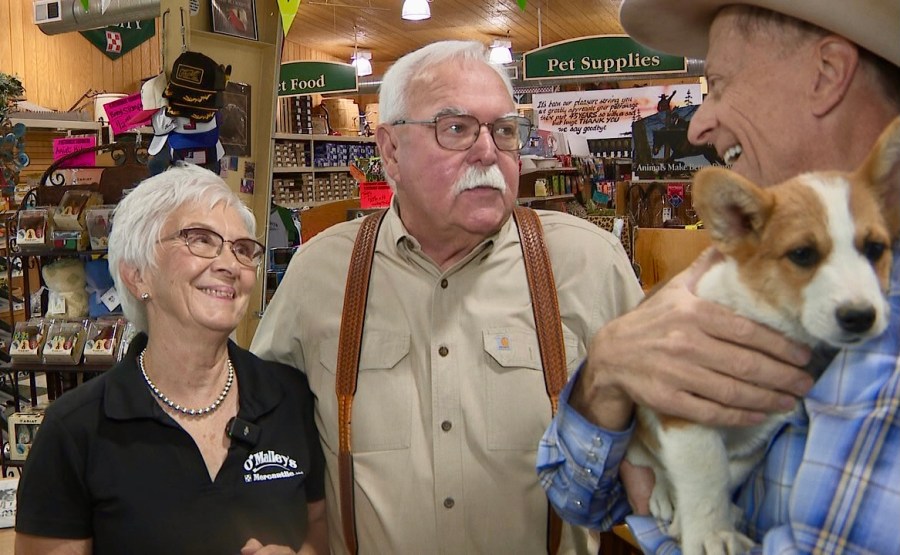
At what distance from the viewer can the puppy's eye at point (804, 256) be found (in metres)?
0.95

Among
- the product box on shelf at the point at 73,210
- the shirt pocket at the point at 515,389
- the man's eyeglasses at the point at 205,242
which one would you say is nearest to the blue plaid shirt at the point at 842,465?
the shirt pocket at the point at 515,389

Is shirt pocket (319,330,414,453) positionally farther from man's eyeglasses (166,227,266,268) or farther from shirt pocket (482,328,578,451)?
man's eyeglasses (166,227,266,268)

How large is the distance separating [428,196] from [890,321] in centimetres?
137

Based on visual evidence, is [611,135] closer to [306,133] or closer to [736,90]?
[306,133]

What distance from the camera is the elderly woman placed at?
70.3 inches

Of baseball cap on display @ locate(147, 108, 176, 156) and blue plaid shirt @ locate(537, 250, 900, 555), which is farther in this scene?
baseball cap on display @ locate(147, 108, 176, 156)

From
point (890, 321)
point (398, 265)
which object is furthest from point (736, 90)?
point (398, 265)

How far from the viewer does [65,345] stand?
3.32 meters

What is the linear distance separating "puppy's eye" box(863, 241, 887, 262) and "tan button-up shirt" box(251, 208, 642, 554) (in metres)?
1.10

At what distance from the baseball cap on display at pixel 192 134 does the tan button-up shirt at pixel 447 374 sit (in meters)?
1.72

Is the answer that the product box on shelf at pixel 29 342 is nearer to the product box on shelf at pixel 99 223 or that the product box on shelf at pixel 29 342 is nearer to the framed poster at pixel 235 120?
the product box on shelf at pixel 99 223

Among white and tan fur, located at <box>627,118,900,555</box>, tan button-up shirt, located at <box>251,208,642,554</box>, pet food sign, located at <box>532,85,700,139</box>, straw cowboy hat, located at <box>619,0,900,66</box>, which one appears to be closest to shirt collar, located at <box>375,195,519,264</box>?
tan button-up shirt, located at <box>251,208,642,554</box>

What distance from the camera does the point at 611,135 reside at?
10305mm

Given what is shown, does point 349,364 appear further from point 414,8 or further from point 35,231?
point 414,8
